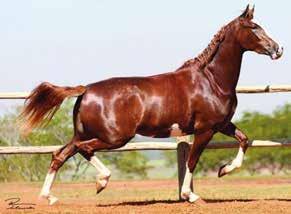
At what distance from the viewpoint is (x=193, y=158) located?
31.8 feet

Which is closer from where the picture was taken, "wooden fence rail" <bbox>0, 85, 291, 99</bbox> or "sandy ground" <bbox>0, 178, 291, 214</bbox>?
"sandy ground" <bbox>0, 178, 291, 214</bbox>

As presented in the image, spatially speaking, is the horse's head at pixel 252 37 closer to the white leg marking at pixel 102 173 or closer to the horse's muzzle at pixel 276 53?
the horse's muzzle at pixel 276 53

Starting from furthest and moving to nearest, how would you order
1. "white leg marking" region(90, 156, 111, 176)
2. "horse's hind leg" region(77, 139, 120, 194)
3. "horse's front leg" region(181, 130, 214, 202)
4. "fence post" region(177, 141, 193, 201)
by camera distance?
1. "fence post" region(177, 141, 193, 201)
2. "horse's front leg" region(181, 130, 214, 202)
3. "white leg marking" region(90, 156, 111, 176)
4. "horse's hind leg" region(77, 139, 120, 194)

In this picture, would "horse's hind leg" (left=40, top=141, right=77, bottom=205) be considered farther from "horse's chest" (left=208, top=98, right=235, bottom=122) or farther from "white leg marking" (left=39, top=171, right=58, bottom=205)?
"horse's chest" (left=208, top=98, right=235, bottom=122)

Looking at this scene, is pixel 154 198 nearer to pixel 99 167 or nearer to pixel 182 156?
pixel 182 156

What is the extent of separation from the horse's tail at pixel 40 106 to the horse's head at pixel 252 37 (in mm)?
2451

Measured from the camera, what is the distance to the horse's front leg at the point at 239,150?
9.80 metres

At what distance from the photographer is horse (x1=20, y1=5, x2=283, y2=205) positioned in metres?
9.37

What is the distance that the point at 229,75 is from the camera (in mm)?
9891

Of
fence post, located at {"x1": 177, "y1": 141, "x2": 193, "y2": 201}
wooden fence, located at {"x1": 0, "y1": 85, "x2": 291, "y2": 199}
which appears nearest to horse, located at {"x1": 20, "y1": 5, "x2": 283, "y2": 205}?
wooden fence, located at {"x1": 0, "y1": 85, "x2": 291, "y2": 199}

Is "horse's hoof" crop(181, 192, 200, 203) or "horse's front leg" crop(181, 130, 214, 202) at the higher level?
"horse's front leg" crop(181, 130, 214, 202)

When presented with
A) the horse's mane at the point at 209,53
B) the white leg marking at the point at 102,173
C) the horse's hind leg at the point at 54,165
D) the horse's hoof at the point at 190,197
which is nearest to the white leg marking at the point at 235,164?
the horse's hoof at the point at 190,197

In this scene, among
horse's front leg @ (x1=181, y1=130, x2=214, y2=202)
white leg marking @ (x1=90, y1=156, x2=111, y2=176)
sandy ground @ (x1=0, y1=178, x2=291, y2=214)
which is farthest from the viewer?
horse's front leg @ (x1=181, y1=130, x2=214, y2=202)

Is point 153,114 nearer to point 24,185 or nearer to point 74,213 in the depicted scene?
point 74,213
